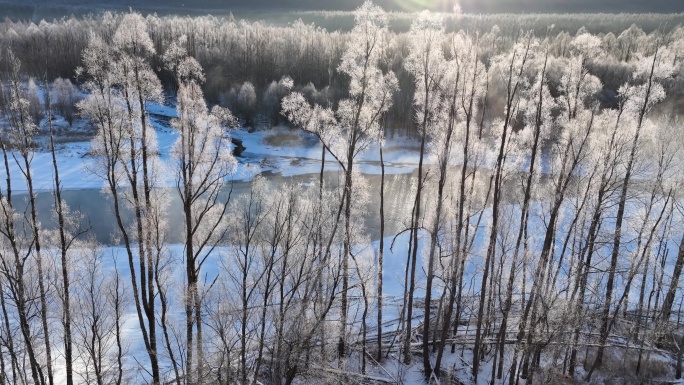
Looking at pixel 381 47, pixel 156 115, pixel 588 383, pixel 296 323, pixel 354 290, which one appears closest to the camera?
pixel 296 323

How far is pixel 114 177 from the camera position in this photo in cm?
1436

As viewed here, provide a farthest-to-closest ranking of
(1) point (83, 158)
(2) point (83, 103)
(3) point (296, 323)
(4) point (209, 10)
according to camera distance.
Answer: (4) point (209, 10) < (1) point (83, 158) < (3) point (296, 323) < (2) point (83, 103)

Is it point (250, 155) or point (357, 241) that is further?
point (250, 155)

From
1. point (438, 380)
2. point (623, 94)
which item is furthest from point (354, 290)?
point (623, 94)

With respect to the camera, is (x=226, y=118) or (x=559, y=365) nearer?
(x=226, y=118)

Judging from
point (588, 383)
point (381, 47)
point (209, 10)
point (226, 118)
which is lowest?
point (588, 383)

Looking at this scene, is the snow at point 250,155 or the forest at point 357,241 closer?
the forest at point 357,241

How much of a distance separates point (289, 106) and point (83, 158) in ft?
114

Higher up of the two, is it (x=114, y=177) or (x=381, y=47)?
(x=381, y=47)

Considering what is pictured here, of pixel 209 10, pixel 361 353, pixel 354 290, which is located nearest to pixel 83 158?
pixel 354 290

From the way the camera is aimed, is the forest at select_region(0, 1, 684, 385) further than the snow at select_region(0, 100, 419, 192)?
No

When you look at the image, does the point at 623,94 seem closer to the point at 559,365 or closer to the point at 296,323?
the point at 559,365

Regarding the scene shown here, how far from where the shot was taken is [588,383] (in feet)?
61.7

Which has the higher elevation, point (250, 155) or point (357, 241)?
point (357, 241)
